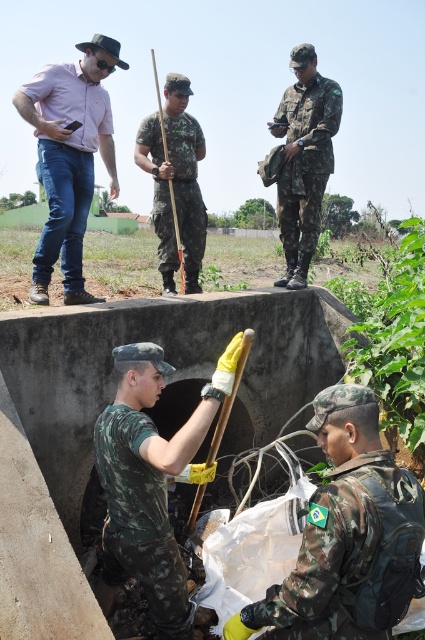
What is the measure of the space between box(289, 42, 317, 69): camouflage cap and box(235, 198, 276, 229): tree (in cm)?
4030

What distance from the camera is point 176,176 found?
5301 mm

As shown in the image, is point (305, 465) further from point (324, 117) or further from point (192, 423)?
point (192, 423)

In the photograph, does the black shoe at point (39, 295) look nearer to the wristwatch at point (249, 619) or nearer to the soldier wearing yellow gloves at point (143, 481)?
the soldier wearing yellow gloves at point (143, 481)

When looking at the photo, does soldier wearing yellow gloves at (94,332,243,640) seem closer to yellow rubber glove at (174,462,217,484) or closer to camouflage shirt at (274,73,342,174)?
yellow rubber glove at (174,462,217,484)

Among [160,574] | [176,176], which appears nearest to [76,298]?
[176,176]

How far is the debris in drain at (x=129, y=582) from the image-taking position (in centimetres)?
383

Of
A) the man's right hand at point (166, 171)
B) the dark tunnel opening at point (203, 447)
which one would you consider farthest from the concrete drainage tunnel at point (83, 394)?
the man's right hand at point (166, 171)

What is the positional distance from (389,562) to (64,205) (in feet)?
10.0

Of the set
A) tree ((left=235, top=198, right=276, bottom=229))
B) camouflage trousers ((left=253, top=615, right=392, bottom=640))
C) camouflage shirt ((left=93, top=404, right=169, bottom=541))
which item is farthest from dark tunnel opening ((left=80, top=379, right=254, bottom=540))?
tree ((left=235, top=198, right=276, bottom=229))

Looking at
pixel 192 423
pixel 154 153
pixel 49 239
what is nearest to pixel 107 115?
pixel 154 153

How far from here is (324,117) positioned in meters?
5.21

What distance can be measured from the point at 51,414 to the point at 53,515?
47.7 inches

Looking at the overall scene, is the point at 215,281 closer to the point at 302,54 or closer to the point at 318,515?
the point at 302,54

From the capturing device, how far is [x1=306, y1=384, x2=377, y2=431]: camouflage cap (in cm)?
252
